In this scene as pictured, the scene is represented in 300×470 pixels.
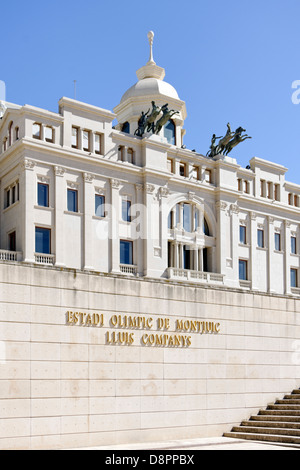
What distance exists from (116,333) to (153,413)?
4.82 metres

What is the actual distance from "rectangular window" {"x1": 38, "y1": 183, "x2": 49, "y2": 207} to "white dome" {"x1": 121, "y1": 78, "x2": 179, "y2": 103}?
1687 cm

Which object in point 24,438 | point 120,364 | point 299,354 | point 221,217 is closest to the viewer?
point 24,438

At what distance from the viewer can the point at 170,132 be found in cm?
6116

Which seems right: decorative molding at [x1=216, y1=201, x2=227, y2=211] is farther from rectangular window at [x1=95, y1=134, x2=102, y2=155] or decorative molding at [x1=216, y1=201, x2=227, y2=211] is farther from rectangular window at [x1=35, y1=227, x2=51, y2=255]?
rectangular window at [x1=35, y1=227, x2=51, y2=255]

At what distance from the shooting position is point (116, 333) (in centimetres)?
3909

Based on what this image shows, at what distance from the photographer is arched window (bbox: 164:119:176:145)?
2394 inches

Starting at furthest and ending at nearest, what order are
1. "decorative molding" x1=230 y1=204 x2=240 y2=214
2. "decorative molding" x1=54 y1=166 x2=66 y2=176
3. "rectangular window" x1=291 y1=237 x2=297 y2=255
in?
1. "rectangular window" x1=291 y1=237 x2=297 y2=255
2. "decorative molding" x1=230 y1=204 x2=240 y2=214
3. "decorative molding" x1=54 y1=166 x2=66 y2=176

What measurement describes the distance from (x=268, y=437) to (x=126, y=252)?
17.0 meters

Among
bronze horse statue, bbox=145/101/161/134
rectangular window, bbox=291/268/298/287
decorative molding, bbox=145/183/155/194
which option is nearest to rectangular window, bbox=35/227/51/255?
decorative molding, bbox=145/183/155/194

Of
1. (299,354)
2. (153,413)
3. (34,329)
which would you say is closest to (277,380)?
(299,354)

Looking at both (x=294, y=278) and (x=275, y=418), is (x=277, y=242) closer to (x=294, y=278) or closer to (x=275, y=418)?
(x=294, y=278)

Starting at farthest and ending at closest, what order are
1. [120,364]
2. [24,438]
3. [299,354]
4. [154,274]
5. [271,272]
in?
[271,272]
[154,274]
[299,354]
[120,364]
[24,438]

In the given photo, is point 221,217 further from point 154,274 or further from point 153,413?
point 153,413

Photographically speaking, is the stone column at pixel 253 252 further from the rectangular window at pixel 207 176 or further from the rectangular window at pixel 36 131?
the rectangular window at pixel 36 131
